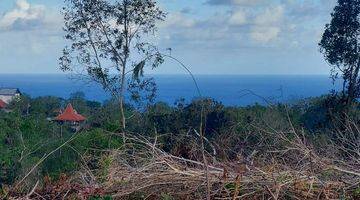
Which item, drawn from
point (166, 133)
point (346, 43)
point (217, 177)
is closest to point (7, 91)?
point (346, 43)

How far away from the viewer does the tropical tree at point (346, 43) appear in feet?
46.7

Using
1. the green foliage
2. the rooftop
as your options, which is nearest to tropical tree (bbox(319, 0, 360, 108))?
the green foliage

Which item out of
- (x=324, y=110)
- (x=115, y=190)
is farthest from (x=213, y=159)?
(x=324, y=110)

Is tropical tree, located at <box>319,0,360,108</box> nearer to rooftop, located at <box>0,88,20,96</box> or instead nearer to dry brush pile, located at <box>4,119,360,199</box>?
dry brush pile, located at <box>4,119,360,199</box>

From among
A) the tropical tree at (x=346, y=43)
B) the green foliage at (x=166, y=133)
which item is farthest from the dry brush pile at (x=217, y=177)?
the tropical tree at (x=346, y=43)

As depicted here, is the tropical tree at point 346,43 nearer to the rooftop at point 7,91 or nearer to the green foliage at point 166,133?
the green foliage at point 166,133

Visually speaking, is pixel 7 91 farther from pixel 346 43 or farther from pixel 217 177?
pixel 217 177

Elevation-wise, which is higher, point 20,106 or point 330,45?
point 330,45

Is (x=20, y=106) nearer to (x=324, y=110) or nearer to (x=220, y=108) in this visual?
(x=220, y=108)

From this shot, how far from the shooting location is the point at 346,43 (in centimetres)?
1431

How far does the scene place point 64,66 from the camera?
14391 millimetres

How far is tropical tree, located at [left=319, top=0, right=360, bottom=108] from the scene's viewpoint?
1423cm

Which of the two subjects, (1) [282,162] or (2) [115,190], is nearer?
(2) [115,190]

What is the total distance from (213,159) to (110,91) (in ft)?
35.4
